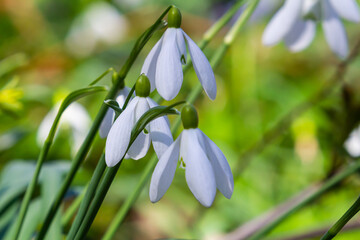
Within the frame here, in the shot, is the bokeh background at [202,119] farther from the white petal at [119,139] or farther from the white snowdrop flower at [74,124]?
the white petal at [119,139]

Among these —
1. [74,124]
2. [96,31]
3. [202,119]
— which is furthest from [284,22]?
[96,31]

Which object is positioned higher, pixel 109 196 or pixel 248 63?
pixel 248 63

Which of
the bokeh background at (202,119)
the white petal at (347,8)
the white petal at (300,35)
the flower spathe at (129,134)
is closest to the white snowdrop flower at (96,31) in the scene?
the bokeh background at (202,119)

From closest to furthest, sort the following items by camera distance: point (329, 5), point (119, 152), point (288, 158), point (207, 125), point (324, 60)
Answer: point (119, 152)
point (329, 5)
point (288, 158)
point (207, 125)
point (324, 60)

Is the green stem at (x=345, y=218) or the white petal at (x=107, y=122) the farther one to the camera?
the white petal at (x=107, y=122)

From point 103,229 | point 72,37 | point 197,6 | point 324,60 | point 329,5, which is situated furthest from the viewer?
point 197,6

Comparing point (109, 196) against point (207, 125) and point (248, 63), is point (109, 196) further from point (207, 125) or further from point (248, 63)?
point (248, 63)

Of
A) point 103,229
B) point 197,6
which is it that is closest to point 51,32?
point 197,6
